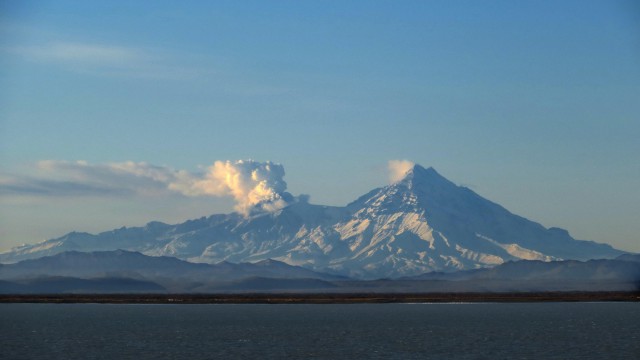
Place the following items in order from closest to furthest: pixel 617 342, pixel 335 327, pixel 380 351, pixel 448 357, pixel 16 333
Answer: pixel 448 357 → pixel 380 351 → pixel 617 342 → pixel 16 333 → pixel 335 327

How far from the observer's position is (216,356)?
4766 inches

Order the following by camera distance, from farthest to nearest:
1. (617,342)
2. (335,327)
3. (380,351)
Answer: (335,327) → (617,342) → (380,351)

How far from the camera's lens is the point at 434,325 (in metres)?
193

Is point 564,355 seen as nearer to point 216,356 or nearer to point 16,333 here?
point 216,356

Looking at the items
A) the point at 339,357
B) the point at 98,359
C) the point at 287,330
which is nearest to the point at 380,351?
the point at 339,357

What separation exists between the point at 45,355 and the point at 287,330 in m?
60.0

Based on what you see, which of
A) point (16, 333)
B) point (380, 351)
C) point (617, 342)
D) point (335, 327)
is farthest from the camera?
point (335, 327)

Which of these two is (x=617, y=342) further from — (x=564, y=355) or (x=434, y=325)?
(x=434, y=325)

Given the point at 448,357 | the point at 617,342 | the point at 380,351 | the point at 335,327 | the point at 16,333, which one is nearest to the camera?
the point at 448,357

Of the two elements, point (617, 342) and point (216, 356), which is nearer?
point (216, 356)

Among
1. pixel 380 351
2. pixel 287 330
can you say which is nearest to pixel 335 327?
pixel 287 330

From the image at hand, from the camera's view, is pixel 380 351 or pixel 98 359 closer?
pixel 98 359

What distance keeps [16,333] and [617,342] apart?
85.8 metres

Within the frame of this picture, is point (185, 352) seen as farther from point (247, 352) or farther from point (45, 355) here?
point (45, 355)
